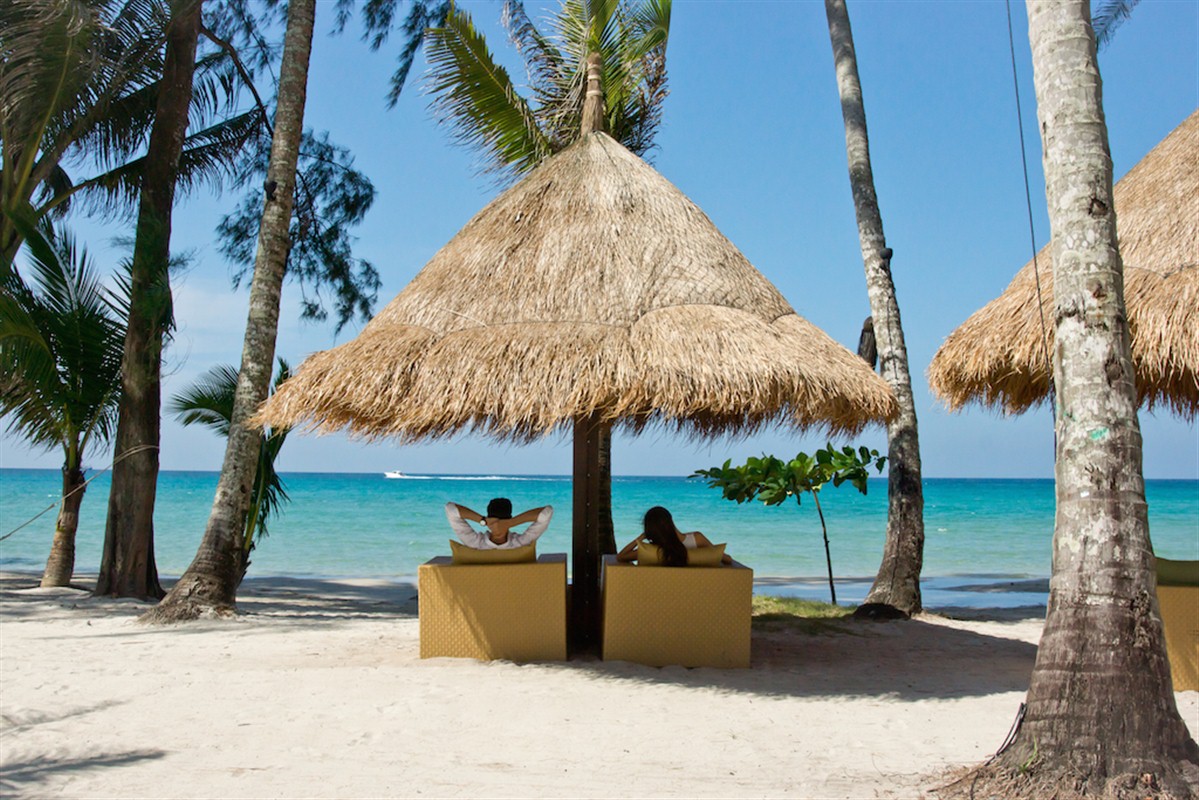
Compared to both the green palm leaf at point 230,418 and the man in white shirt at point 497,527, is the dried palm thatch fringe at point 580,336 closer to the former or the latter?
the man in white shirt at point 497,527

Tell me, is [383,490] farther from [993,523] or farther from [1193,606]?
[1193,606]

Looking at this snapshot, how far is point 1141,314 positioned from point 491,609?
155 inches

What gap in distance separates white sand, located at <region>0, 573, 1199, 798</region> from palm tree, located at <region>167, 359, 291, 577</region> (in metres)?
1.96

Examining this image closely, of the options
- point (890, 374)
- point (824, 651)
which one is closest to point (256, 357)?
point (824, 651)

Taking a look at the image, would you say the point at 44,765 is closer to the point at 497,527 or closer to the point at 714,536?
the point at 497,527

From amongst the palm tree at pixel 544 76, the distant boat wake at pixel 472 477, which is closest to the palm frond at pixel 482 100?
the palm tree at pixel 544 76

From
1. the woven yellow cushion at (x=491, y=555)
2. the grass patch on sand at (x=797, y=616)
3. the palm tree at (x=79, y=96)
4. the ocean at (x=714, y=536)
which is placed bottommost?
the ocean at (x=714, y=536)

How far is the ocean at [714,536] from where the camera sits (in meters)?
16.0

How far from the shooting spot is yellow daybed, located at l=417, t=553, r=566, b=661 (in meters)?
5.59

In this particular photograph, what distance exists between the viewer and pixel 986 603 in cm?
1106

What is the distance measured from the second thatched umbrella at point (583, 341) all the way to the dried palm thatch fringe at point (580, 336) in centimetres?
1

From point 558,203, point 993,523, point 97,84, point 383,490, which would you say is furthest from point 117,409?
point 383,490

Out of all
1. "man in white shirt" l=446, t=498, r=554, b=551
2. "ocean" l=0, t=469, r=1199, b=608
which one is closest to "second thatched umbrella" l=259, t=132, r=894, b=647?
"man in white shirt" l=446, t=498, r=554, b=551

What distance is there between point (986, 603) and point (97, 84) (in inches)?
401
